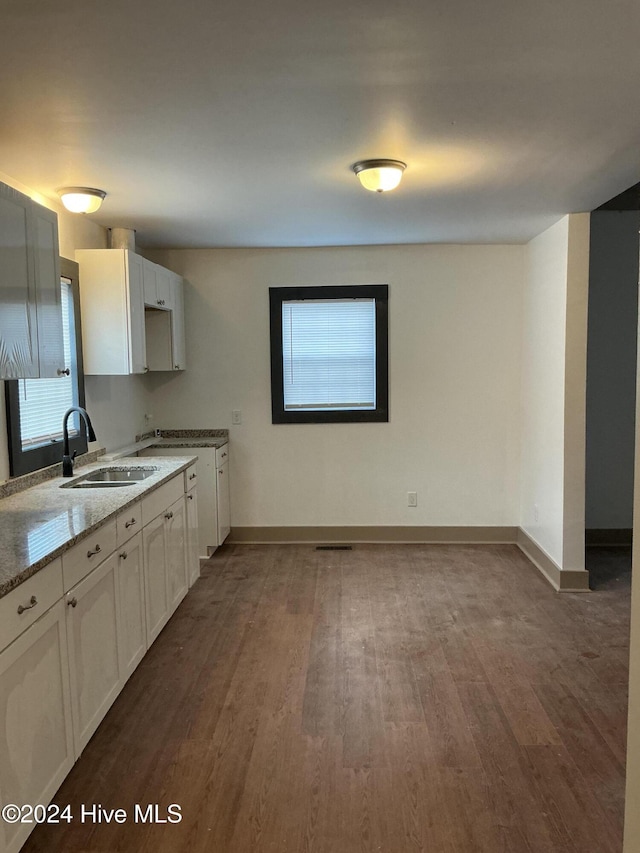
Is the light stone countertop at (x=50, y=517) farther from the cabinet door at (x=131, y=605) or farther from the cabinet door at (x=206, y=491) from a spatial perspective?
the cabinet door at (x=206, y=491)

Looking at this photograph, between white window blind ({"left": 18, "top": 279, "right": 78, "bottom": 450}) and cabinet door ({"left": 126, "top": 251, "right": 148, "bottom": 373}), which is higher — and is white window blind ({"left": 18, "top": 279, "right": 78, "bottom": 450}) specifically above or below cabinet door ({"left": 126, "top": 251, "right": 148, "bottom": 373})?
below

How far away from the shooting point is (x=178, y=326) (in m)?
5.16

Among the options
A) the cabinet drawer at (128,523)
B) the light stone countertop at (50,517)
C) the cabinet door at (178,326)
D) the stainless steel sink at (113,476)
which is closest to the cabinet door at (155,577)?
the cabinet drawer at (128,523)

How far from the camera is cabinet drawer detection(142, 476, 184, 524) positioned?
3255 mm

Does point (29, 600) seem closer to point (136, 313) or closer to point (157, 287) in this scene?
point (136, 313)

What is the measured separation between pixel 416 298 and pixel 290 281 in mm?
→ 1044

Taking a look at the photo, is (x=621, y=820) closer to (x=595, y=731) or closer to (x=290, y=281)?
(x=595, y=731)

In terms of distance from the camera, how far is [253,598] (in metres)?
4.23

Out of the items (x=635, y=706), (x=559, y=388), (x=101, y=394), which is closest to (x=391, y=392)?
(x=559, y=388)

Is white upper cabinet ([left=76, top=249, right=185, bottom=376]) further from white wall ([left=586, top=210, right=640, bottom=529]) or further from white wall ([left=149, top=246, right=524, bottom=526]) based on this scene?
white wall ([left=586, top=210, right=640, bottom=529])

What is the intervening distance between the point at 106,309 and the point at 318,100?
2224mm

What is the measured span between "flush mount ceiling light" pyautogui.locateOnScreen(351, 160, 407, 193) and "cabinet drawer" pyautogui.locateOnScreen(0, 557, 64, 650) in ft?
7.01

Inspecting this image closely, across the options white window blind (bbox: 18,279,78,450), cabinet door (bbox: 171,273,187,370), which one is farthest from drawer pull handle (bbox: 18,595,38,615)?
cabinet door (bbox: 171,273,187,370)

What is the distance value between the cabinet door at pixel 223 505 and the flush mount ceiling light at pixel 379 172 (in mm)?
2647
